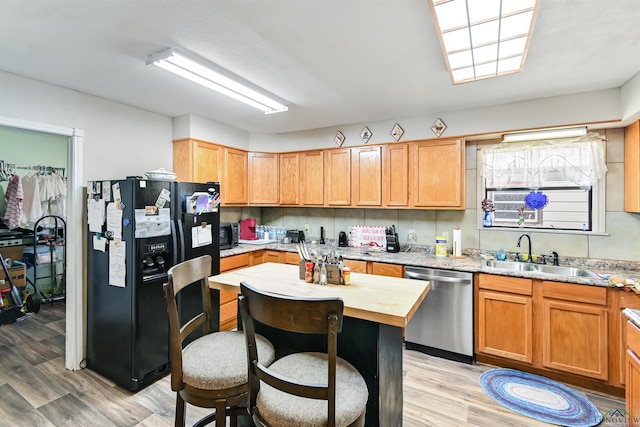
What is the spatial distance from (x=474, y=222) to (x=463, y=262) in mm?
606

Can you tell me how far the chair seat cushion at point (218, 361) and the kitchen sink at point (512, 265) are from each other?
2.59 meters

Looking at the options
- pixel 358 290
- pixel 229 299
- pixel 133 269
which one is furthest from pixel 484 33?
pixel 229 299

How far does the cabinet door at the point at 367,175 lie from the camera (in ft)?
12.1

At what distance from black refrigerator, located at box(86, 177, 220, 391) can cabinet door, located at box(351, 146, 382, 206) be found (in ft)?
6.45

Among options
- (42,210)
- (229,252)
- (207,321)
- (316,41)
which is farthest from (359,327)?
(42,210)

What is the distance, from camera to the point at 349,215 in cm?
417

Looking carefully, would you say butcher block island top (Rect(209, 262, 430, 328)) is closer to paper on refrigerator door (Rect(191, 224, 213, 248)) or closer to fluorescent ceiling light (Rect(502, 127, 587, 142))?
paper on refrigerator door (Rect(191, 224, 213, 248))

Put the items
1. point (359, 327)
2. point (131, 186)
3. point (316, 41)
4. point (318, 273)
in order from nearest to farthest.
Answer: point (359, 327) < point (318, 273) < point (316, 41) < point (131, 186)

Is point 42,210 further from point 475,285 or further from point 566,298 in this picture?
point 566,298

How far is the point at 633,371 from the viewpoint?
166 cm

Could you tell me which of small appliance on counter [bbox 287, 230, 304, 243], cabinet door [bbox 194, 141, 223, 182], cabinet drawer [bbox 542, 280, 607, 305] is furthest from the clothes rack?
cabinet drawer [bbox 542, 280, 607, 305]

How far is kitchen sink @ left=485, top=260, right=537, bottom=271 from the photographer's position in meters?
3.03

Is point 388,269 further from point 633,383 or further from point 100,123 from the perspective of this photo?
point 100,123

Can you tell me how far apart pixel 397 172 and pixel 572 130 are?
168 cm
